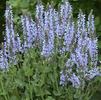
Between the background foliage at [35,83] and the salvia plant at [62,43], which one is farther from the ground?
the salvia plant at [62,43]

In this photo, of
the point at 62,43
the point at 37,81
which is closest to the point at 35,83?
the point at 37,81

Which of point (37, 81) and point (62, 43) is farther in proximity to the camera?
point (62, 43)

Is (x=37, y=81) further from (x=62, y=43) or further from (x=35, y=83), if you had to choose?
(x=62, y=43)

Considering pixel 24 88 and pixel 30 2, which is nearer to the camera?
pixel 24 88

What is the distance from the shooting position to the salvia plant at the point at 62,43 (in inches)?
133

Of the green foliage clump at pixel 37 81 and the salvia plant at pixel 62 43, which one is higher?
the salvia plant at pixel 62 43

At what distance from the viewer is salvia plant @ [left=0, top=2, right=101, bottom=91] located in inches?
133

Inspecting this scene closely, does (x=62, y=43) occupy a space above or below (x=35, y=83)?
above

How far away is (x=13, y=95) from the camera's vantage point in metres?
3.55

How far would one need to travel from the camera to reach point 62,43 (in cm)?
350

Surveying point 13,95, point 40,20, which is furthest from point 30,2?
Result: point 13,95

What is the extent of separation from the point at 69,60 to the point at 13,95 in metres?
0.61

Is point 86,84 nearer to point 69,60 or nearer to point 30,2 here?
point 69,60

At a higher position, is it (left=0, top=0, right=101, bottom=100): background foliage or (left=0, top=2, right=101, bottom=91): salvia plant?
(left=0, top=2, right=101, bottom=91): salvia plant
